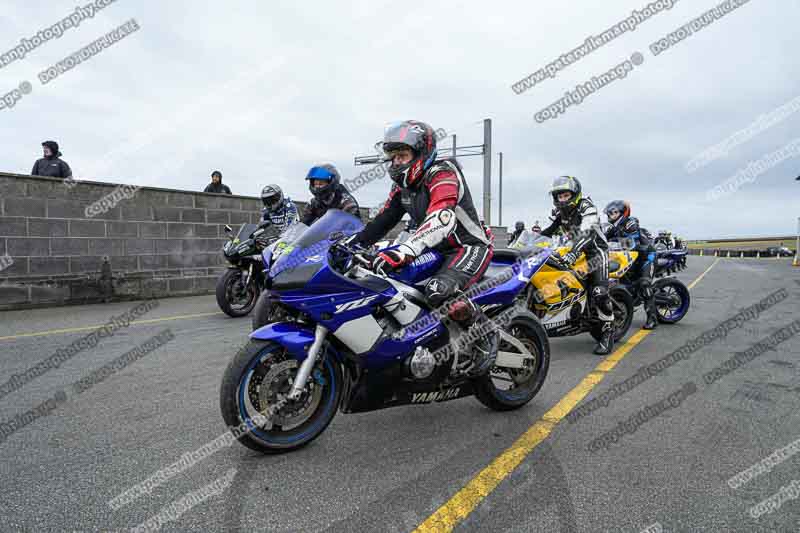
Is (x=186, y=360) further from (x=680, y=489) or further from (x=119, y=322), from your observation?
(x=680, y=489)

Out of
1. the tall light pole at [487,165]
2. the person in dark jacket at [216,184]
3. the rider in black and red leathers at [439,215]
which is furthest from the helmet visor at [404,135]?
the tall light pole at [487,165]

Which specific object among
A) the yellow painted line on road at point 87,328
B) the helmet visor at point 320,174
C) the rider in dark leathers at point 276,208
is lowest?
the yellow painted line on road at point 87,328

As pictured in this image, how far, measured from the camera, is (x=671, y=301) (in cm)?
816

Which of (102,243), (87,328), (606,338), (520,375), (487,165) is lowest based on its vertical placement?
(87,328)

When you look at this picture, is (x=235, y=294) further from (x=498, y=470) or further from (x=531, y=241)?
(x=498, y=470)

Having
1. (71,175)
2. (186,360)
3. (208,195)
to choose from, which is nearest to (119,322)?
(186,360)

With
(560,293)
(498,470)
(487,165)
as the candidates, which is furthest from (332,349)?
(487,165)

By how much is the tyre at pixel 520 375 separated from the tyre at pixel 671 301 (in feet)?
16.4

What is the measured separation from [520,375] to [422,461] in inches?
51.6

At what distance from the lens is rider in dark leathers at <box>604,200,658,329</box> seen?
788 centimetres

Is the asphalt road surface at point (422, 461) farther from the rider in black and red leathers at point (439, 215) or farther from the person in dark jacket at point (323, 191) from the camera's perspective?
the person in dark jacket at point (323, 191)

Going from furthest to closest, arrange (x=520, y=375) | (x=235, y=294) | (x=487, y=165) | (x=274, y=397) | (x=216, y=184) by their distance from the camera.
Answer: (x=487, y=165), (x=216, y=184), (x=235, y=294), (x=520, y=375), (x=274, y=397)

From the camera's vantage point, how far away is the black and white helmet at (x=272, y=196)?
27.3 ft

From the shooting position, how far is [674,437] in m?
3.35
